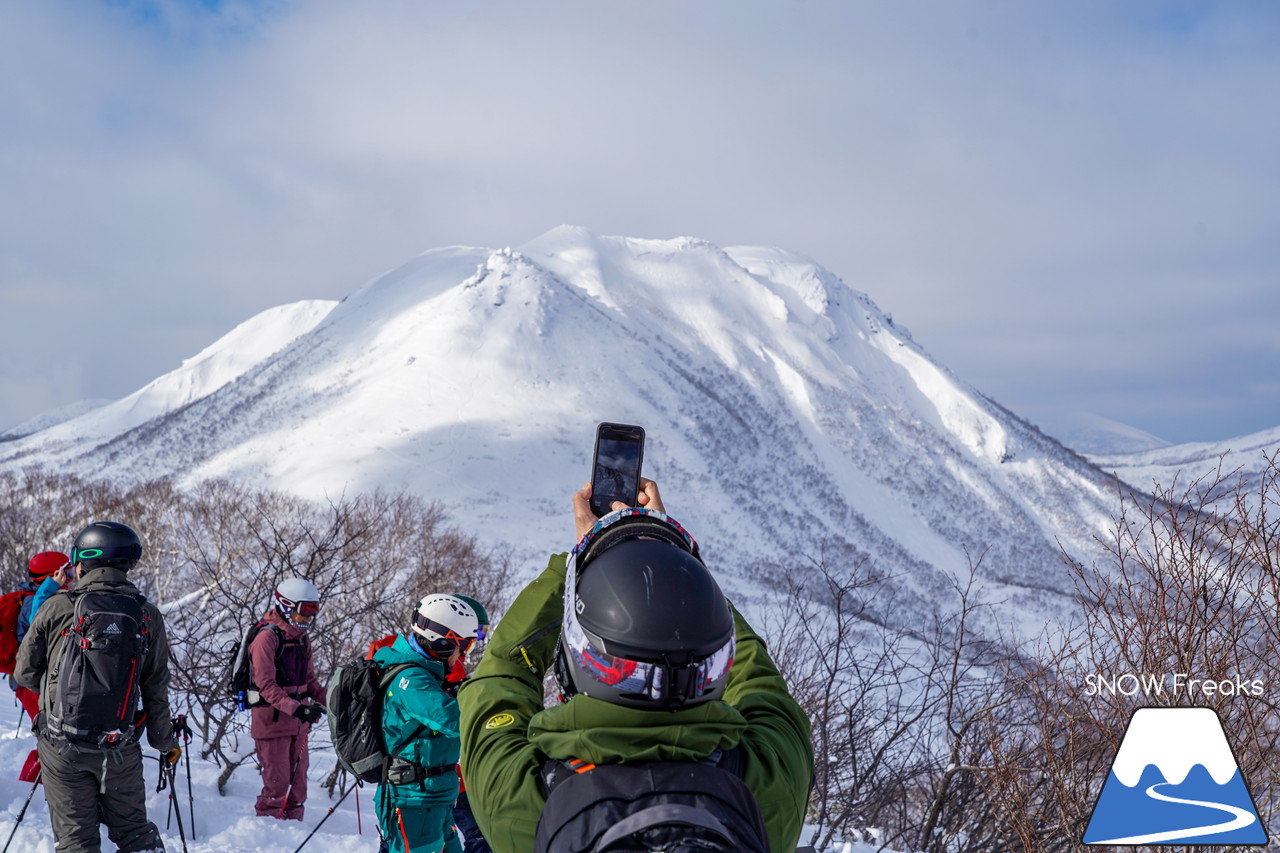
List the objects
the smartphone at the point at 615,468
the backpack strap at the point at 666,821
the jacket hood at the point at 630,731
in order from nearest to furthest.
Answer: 1. the backpack strap at the point at 666,821
2. the jacket hood at the point at 630,731
3. the smartphone at the point at 615,468

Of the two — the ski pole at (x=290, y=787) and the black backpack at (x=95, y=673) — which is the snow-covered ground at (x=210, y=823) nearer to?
the ski pole at (x=290, y=787)

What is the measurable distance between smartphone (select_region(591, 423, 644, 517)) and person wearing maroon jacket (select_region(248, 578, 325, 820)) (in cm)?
629

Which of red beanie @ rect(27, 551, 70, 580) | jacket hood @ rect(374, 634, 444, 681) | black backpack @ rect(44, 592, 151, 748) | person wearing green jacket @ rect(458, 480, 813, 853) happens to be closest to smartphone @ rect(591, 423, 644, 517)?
person wearing green jacket @ rect(458, 480, 813, 853)

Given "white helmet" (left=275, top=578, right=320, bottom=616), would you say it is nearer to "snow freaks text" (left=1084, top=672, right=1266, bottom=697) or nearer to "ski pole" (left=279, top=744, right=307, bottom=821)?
"ski pole" (left=279, top=744, right=307, bottom=821)

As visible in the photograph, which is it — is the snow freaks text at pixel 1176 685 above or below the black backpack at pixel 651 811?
below

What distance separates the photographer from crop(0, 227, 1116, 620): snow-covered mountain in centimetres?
6362

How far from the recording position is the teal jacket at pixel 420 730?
4.82m

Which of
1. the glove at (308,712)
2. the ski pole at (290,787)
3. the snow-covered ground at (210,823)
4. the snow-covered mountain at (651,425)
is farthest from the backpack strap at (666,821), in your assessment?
the snow-covered mountain at (651,425)

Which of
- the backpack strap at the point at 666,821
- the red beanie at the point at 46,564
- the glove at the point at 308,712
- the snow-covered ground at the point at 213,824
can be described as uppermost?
the red beanie at the point at 46,564

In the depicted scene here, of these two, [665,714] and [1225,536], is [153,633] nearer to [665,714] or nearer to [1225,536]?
[665,714]

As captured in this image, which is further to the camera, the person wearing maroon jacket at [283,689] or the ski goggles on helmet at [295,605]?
the ski goggles on helmet at [295,605]

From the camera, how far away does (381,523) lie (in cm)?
3503

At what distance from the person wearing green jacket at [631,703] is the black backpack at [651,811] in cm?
5

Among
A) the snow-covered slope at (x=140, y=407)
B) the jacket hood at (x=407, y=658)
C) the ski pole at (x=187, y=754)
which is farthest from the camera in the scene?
the snow-covered slope at (x=140, y=407)
